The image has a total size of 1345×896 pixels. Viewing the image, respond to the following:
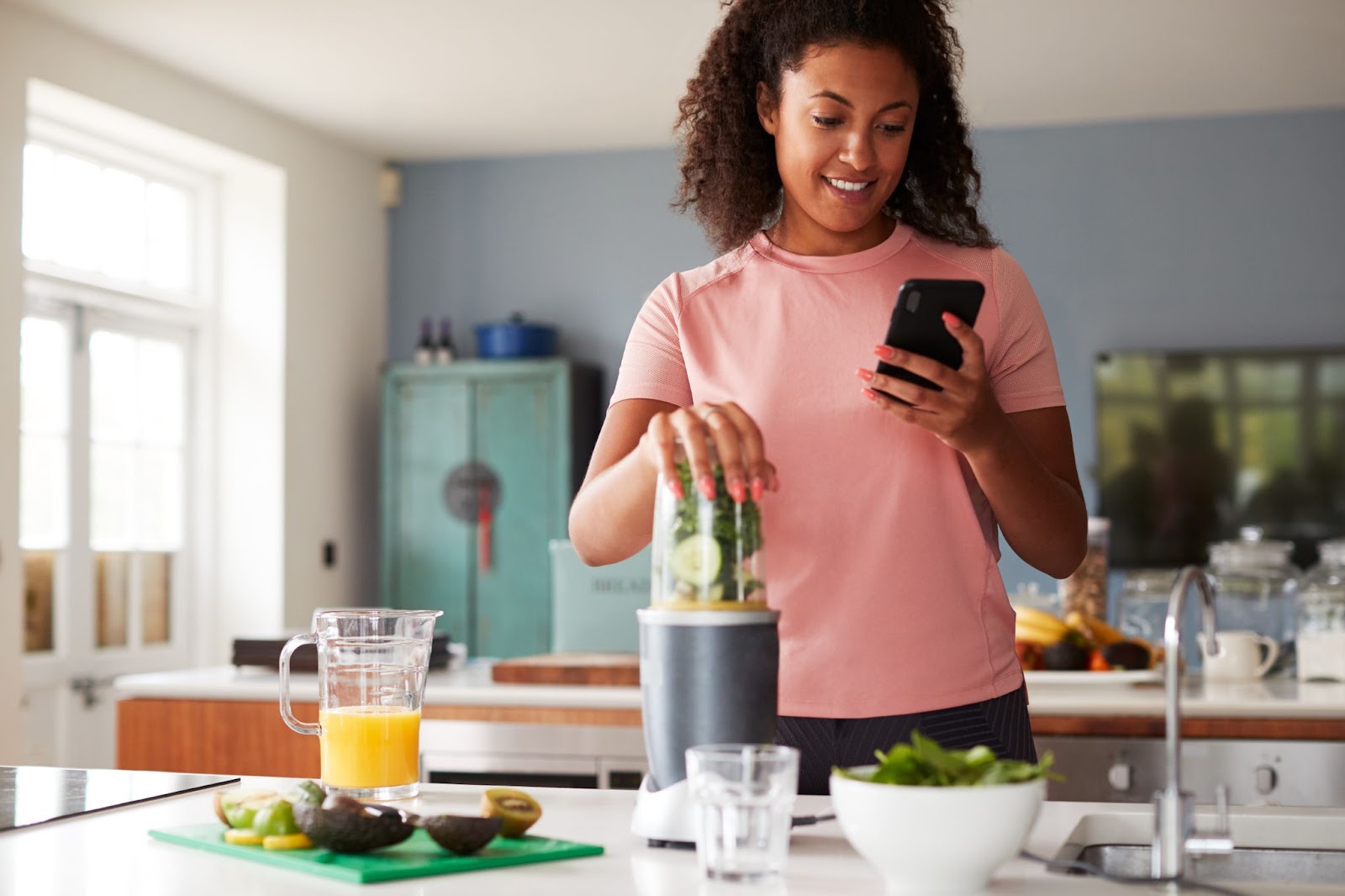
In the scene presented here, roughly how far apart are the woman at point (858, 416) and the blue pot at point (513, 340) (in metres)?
4.39

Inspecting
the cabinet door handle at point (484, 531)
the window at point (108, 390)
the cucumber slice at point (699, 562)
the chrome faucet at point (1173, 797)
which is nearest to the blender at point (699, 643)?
the cucumber slice at point (699, 562)

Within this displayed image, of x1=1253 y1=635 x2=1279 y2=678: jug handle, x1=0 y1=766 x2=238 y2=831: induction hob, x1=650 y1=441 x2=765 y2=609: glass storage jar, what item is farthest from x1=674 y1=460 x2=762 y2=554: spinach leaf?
x1=1253 y1=635 x2=1279 y2=678: jug handle

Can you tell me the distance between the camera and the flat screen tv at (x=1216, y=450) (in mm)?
5395

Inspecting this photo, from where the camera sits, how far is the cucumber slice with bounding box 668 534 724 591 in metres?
1.08

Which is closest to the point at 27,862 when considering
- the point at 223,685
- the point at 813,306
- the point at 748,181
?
the point at 813,306

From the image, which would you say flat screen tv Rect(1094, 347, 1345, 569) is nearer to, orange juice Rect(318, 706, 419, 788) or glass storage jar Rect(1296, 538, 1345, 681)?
glass storage jar Rect(1296, 538, 1345, 681)

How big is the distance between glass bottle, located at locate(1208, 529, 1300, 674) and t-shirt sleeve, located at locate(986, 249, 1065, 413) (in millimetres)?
1666

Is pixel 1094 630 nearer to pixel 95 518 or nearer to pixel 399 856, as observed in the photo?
pixel 399 856

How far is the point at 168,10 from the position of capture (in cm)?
435

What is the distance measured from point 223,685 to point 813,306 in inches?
68.5

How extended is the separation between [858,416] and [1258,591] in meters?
1.81

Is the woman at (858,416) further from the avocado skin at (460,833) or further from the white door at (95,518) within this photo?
the white door at (95,518)

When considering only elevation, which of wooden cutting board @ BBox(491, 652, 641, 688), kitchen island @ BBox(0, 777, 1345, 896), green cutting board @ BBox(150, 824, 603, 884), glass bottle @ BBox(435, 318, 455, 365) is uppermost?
glass bottle @ BBox(435, 318, 455, 365)

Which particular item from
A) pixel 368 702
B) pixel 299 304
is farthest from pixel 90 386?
pixel 368 702
